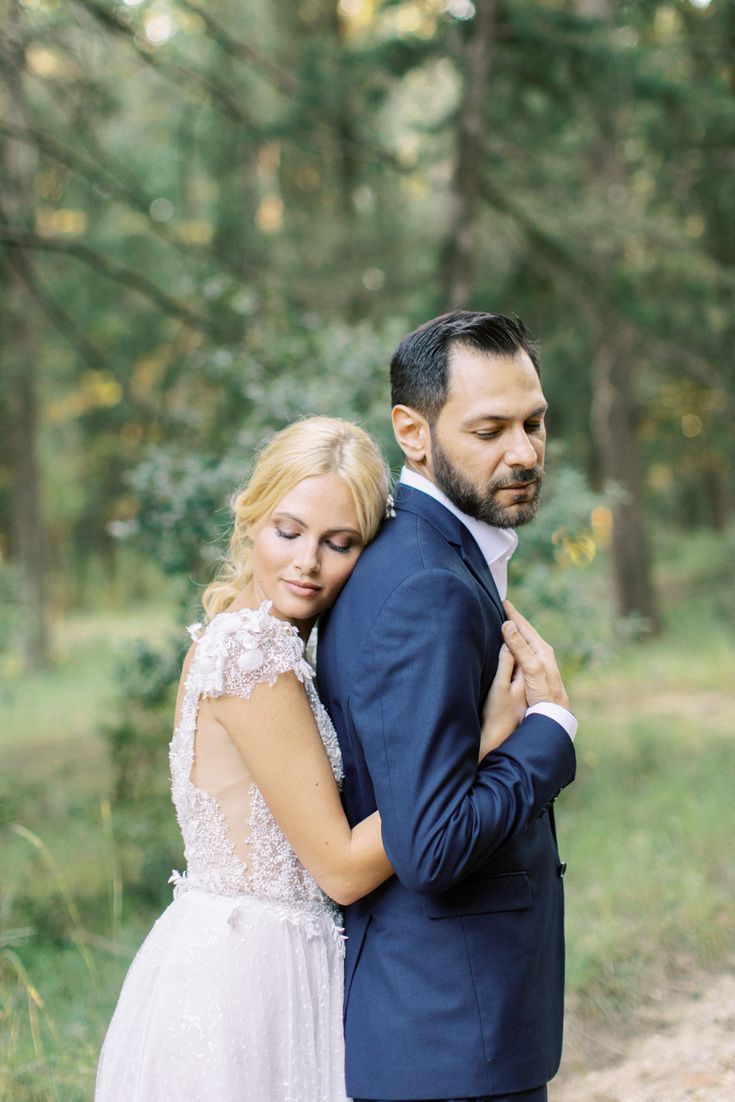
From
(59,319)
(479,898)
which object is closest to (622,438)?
(59,319)

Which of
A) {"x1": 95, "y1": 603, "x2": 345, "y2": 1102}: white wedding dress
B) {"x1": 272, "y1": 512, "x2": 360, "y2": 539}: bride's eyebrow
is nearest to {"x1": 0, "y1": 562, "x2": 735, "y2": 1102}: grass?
{"x1": 95, "y1": 603, "x2": 345, "y2": 1102}: white wedding dress


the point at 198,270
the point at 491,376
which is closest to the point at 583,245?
the point at 198,270

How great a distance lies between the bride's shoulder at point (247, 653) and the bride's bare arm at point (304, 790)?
31mm

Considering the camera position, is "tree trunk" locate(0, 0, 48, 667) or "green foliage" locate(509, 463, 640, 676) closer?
"green foliage" locate(509, 463, 640, 676)

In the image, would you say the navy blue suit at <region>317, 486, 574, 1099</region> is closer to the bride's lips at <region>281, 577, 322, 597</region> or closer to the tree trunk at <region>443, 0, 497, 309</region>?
the bride's lips at <region>281, 577, 322, 597</region>

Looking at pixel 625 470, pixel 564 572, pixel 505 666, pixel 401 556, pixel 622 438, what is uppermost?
pixel 622 438

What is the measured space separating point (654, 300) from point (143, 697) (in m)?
9.75

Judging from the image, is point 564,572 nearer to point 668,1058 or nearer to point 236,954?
point 668,1058

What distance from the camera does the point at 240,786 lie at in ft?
7.88

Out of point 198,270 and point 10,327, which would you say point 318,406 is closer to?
point 198,270

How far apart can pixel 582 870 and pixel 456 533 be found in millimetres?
4590

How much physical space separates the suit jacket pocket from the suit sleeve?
0.49 feet

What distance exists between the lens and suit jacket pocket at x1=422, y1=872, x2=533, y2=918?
2104mm

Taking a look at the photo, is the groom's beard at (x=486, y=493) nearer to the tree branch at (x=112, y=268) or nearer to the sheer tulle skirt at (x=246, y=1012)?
the sheer tulle skirt at (x=246, y=1012)
